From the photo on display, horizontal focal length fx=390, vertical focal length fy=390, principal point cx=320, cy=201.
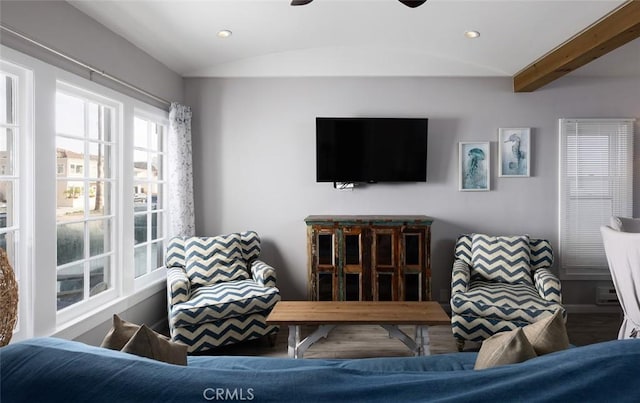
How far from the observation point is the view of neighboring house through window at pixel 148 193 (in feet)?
11.5

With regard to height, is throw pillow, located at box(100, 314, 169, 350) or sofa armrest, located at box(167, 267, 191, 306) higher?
throw pillow, located at box(100, 314, 169, 350)

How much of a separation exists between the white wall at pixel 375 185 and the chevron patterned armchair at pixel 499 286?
46 cm

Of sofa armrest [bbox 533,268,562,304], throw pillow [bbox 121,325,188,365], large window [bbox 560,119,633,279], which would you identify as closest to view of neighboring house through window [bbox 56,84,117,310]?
throw pillow [bbox 121,325,188,365]

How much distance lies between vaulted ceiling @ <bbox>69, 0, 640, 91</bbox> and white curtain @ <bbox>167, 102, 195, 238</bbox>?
1.80 ft

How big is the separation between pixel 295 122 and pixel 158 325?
7.87 feet

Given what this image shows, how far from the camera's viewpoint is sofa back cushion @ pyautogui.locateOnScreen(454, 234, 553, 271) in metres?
3.66

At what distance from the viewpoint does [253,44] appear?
3.70 m

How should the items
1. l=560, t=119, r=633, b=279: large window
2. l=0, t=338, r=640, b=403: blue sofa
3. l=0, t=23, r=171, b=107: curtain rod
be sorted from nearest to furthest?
1. l=0, t=338, r=640, b=403: blue sofa
2. l=0, t=23, r=171, b=107: curtain rod
3. l=560, t=119, r=633, b=279: large window

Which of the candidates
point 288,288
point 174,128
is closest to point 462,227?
point 288,288

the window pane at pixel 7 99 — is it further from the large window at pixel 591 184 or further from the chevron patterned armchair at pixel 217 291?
the large window at pixel 591 184

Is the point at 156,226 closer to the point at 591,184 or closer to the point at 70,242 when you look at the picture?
the point at 70,242

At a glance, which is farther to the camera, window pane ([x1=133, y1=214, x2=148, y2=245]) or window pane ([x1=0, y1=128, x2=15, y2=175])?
window pane ([x1=133, y1=214, x2=148, y2=245])

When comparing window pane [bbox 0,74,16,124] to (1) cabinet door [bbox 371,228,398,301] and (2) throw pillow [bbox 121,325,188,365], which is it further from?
(1) cabinet door [bbox 371,228,398,301]

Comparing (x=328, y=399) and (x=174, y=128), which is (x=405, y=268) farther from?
(x=328, y=399)
